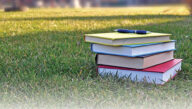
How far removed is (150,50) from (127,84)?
0.31 m

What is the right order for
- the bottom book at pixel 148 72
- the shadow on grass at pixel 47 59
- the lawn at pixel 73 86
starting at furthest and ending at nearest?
the shadow on grass at pixel 47 59
the bottom book at pixel 148 72
the lawn at pixel 73 86

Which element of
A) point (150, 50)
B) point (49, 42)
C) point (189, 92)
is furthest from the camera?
point (49, 42)

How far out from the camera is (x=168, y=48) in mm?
2064

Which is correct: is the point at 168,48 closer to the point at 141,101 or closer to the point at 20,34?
the point at 141,101

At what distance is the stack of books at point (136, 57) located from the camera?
1779mm

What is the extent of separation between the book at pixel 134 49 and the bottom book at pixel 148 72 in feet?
0.34

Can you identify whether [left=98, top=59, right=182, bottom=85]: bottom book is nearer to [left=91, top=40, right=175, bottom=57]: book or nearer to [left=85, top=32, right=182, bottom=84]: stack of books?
[left=85, top=32, right=182, bottom=84]: stack of books

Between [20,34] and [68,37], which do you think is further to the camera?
[20,34]

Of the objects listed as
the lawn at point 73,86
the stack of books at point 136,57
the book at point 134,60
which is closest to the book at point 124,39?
the stack of books at point 136,57

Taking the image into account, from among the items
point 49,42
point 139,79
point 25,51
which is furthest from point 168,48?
point 49,42

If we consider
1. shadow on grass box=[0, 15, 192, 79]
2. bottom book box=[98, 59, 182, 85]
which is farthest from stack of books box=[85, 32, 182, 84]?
shadow on grass box=[0, 15, 192, 79]

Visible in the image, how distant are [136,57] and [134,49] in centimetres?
6

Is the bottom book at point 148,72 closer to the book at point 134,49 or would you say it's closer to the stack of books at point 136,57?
the stack of books at point 136,57

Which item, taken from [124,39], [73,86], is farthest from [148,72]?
[73,86]
